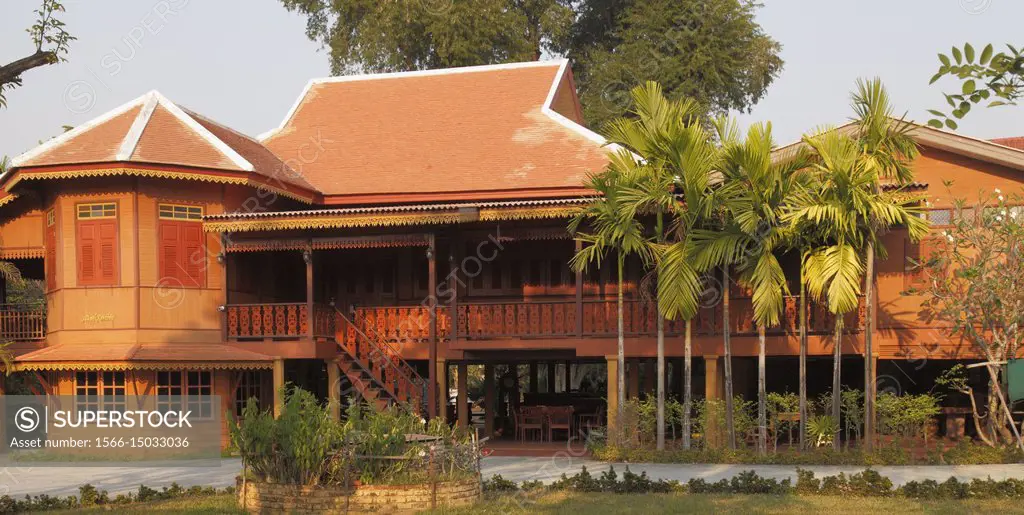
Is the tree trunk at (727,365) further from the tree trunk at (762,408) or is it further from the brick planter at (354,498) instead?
the brick planter at (354,498)

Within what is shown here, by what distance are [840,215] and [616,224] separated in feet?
11.5

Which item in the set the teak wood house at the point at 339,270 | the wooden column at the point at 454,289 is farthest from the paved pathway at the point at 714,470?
the wooden column at the point at 454,289

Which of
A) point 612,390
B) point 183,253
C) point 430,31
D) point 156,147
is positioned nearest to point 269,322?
point 183,253

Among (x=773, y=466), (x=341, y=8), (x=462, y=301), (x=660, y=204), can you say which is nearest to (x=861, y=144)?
(x=660, y=204)

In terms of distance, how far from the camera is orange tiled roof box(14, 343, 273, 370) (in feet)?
70.4

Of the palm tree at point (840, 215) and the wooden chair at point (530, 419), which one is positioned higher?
the palm tree at point (840, 215)

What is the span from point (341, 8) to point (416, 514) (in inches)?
1188

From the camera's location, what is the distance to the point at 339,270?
2566cm

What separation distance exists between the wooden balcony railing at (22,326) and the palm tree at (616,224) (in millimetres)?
11190

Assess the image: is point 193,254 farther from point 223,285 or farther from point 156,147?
point 156,147

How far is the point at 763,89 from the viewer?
4072 centimetres

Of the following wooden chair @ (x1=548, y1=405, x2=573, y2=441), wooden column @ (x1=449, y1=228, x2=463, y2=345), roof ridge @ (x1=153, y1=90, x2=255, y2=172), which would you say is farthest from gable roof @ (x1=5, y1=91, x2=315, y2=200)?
wooden chair @ (x1=548, y1=405, x2=573, y2=441)

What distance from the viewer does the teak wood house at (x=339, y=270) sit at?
70.2 ft

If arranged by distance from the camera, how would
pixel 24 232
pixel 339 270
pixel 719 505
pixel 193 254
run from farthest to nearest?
pixel 339 270 → pixel 24 232 → pixel 193 254 → pixel 719 505
